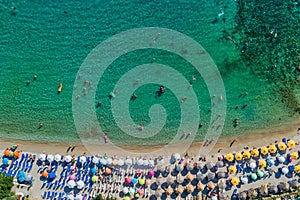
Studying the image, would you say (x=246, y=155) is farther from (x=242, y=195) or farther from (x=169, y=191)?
(x=169, y=191)

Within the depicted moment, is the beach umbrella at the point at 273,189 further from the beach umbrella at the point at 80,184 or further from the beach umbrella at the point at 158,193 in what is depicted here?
the beach umbrella at the point at 80,184

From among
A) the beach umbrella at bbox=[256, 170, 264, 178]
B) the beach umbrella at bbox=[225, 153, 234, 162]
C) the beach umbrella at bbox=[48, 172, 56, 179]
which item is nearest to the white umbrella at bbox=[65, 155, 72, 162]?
the beach umbrella at bbox=[48, 172, 56, 179]

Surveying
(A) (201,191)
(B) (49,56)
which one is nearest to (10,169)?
(B) (49,56)

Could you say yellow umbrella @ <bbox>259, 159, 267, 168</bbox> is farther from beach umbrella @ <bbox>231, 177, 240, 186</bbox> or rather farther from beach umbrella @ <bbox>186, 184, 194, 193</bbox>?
beach umbrella @ <bbox>186, 184, 194, 193</bbox>

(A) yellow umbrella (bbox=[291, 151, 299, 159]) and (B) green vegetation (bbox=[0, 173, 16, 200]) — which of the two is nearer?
(B) green vegetation (bbox=[0, 173, 16, 200])

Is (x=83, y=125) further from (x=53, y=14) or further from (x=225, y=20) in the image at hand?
(x=225, y=20)

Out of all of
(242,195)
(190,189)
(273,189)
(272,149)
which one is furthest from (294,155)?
(190,189)
